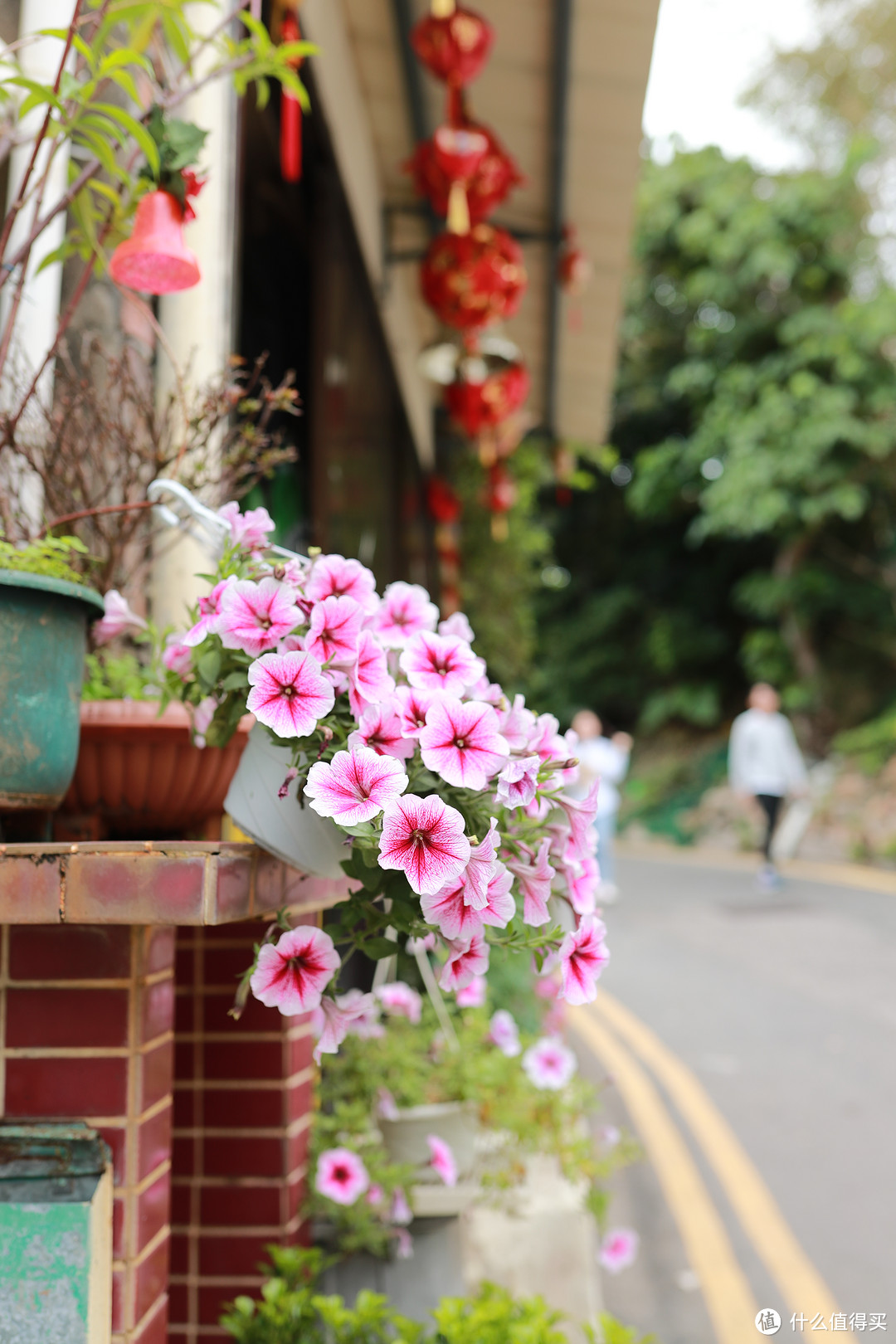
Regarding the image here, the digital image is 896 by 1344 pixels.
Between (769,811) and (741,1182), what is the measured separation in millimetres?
6339

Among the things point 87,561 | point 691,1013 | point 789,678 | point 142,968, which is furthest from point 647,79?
point 789,678

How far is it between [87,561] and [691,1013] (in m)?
4.67

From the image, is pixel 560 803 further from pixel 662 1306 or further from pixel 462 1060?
pixel 662 1306

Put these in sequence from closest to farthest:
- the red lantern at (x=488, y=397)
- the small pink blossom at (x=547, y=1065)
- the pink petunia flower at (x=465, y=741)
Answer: the pink petunia flower at (x=465, y=741)
the small pink blossom at (x=547, y=1065)
the red lantern at (x=488, y=397)

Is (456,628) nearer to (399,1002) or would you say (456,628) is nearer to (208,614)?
(208,614)

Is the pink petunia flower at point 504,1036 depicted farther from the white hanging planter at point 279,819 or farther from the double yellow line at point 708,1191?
the white hanging planter at point 279,819

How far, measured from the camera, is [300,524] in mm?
3436

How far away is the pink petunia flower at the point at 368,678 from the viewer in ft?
3.90

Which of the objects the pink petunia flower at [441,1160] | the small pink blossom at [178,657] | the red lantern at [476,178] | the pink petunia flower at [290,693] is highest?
the red lantern at [476,178]

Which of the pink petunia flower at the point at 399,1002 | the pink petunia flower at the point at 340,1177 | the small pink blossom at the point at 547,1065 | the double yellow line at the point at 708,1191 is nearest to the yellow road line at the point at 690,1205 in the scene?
the double yellow line at the point at 708,1191

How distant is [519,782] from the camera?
1157 millimetres

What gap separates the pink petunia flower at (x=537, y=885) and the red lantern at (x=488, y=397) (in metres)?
4.75

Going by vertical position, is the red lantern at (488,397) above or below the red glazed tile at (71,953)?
above

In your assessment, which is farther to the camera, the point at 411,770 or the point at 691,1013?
the point at 691,1013
